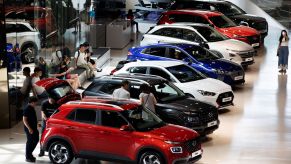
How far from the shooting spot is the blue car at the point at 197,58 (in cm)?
1942

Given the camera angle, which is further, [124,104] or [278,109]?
[278,109]

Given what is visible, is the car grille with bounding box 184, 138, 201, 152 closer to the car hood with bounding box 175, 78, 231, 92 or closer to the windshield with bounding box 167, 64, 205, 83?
the car hood with bounding box 175, 78, 231, 92

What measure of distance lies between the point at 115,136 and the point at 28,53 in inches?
218

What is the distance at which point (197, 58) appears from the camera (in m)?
20.0

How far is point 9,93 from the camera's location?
51.2 ft

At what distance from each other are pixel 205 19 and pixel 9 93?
40.3ft

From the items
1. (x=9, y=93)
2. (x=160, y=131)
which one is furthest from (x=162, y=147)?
(x=9, y=93)

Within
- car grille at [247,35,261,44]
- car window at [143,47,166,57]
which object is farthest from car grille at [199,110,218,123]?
car grille at [247,35,261,44]

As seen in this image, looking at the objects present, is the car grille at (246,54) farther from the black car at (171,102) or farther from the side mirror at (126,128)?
the side mirror at (126,128)

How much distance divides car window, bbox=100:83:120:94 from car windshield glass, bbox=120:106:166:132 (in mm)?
2187

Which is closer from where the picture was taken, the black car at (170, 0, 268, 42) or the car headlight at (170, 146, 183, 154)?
the car headlight at (170, 146, 183, 154)

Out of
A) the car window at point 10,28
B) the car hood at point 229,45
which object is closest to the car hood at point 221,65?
the car hood at point 229,45

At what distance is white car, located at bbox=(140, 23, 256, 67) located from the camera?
22516 millimetres

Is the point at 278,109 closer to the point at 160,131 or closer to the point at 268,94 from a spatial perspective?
the point at 268,94
